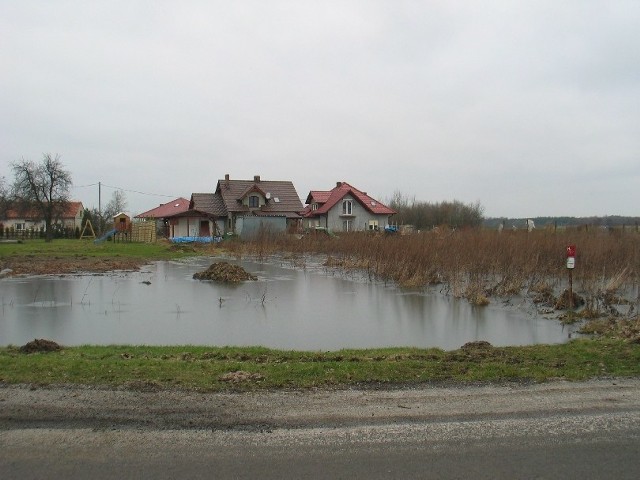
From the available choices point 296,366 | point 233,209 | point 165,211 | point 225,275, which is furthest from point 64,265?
point 165,211

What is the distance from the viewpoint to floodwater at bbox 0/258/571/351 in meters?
12.4

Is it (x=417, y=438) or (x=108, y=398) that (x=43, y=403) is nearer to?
(x=108, y=398)

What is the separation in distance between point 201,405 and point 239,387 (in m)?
0.76

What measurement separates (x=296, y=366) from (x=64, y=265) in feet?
80.2

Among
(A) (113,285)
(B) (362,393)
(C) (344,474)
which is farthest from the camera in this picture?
(A) (113,285)

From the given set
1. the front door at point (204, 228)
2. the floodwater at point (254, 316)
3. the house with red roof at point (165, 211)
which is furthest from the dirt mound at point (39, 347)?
the house with red roof at point (165, 211)

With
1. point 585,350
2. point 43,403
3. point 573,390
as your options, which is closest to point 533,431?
point 573,390

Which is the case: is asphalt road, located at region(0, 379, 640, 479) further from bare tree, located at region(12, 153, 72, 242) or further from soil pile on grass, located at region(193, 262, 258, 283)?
bare tree, located at region(12, 153, 72, 242)

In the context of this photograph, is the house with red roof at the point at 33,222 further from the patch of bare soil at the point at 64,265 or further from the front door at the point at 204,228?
the patch of bare soil at the point at 64,265

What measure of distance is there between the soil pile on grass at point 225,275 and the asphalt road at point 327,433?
1716 cm

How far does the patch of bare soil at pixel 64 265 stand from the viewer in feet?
88.7

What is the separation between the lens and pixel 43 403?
6.36 m

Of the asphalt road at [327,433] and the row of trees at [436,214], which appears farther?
the row of trees at [436,214]

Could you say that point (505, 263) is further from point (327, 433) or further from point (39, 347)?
point (327, 433)
